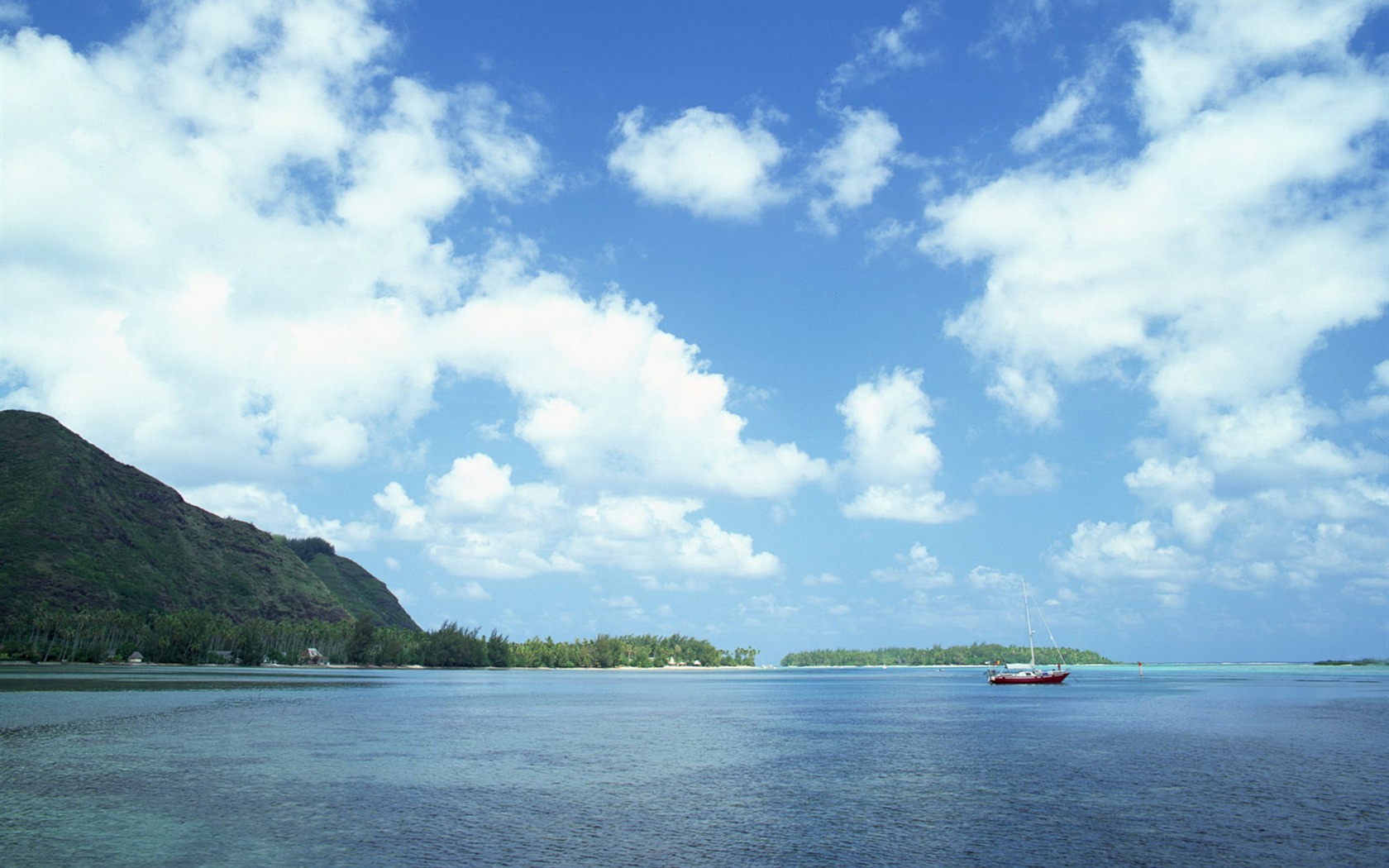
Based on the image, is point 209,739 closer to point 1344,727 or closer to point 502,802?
point 502,802

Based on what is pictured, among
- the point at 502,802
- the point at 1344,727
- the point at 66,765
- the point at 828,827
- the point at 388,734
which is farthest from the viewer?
the point at 1344,727

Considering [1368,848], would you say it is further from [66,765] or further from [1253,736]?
[66,765]

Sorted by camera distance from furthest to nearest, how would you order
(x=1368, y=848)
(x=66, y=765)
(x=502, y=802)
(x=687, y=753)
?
(x=687, y=753) → (x=66, y=765) → (x=502, y=802) → (x=1368, y=848)

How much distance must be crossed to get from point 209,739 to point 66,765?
60.8 ft

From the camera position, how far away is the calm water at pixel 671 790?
125ft

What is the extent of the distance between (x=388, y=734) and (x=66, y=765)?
3076cm

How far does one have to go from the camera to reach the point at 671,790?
180ft

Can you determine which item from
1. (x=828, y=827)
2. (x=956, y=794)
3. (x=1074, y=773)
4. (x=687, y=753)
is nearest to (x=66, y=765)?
(x=687, y=753)

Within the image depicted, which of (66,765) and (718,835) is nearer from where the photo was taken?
(718,835)

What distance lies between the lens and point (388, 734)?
8619cm

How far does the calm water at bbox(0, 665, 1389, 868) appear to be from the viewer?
3822 cm

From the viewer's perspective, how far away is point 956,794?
54.1m

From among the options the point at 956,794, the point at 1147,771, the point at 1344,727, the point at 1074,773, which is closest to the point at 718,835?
the point at 956,794

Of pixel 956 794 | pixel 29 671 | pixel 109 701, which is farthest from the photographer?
pixel 29 671
